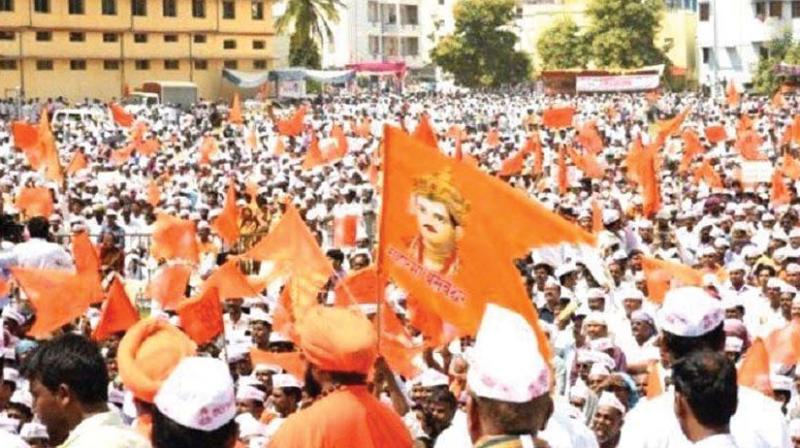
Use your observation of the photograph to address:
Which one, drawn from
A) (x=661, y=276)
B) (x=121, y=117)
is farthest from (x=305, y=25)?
(x=661, y=276)

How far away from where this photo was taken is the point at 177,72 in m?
61.4

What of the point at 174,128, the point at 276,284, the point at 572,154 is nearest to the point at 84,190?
the point at 572,154

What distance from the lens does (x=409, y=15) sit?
294ft

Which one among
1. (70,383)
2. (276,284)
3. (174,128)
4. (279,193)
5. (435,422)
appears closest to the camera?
(70,383)

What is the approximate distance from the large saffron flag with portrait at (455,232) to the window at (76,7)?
174ft

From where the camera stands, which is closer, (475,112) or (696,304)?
(696,304)

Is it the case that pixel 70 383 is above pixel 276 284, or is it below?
above

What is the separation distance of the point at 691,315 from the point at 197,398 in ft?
5.61

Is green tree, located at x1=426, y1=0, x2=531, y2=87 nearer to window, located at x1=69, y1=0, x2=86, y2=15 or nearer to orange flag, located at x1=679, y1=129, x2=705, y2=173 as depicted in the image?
window, located at x1=69, y1=0, x2=86, y2=15

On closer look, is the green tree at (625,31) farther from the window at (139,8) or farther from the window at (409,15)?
the window at (409,15)

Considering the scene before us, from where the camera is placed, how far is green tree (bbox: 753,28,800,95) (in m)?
55.1

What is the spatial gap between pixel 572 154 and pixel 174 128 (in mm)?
14807

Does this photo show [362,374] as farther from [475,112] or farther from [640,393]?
[475,112]

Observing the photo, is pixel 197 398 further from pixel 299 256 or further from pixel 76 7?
pixel 76 7
